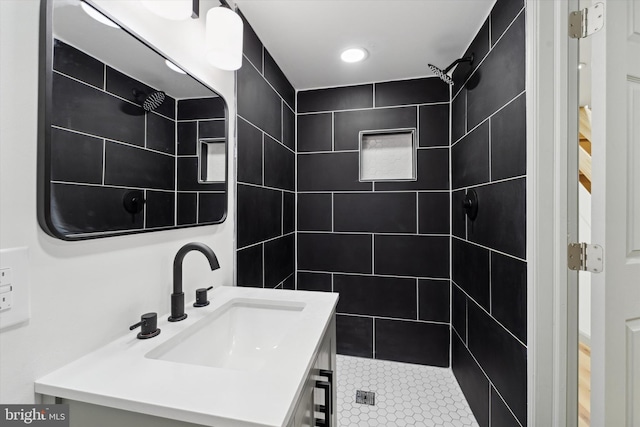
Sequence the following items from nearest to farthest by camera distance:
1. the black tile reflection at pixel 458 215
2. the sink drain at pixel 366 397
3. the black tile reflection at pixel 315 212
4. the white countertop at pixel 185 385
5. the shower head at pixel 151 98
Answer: the white countertop at pixel 185 385, the shower head at pixel 151 98, the sink drain at pixel 366 397, the black tile reflection at pixel 458 215, the black tile reflection at pixel 315 212

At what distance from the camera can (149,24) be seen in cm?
90

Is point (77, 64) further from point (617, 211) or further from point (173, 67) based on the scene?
point (617, 211)

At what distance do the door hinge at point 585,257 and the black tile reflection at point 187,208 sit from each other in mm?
1444

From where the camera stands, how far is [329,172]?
90.1 inches

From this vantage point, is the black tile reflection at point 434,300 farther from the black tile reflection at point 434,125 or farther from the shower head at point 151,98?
the shower head at point 151,98

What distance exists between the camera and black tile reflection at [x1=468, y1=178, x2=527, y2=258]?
115cm

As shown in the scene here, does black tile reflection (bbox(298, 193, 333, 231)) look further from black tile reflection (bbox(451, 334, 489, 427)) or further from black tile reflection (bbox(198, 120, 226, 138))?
black tile reflection (bbox(451, 334, 489, 427))

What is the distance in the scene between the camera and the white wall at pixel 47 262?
56 centimetres

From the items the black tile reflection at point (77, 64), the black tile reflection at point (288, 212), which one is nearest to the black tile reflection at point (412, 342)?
the black tile reflection at point (288, 212)

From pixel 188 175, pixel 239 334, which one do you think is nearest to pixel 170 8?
pixel 188 175

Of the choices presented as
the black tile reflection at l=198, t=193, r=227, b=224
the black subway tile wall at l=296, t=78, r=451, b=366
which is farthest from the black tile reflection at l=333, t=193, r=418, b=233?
the black tile reflection at l=198, t=193, r=227, b=224

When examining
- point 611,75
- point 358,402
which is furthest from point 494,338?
point 611,75

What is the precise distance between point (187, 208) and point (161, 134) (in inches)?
11.1

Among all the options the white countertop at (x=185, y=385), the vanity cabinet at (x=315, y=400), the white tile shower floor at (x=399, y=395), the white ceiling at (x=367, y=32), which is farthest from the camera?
the white tile shower floor at (x=399, y=395)
